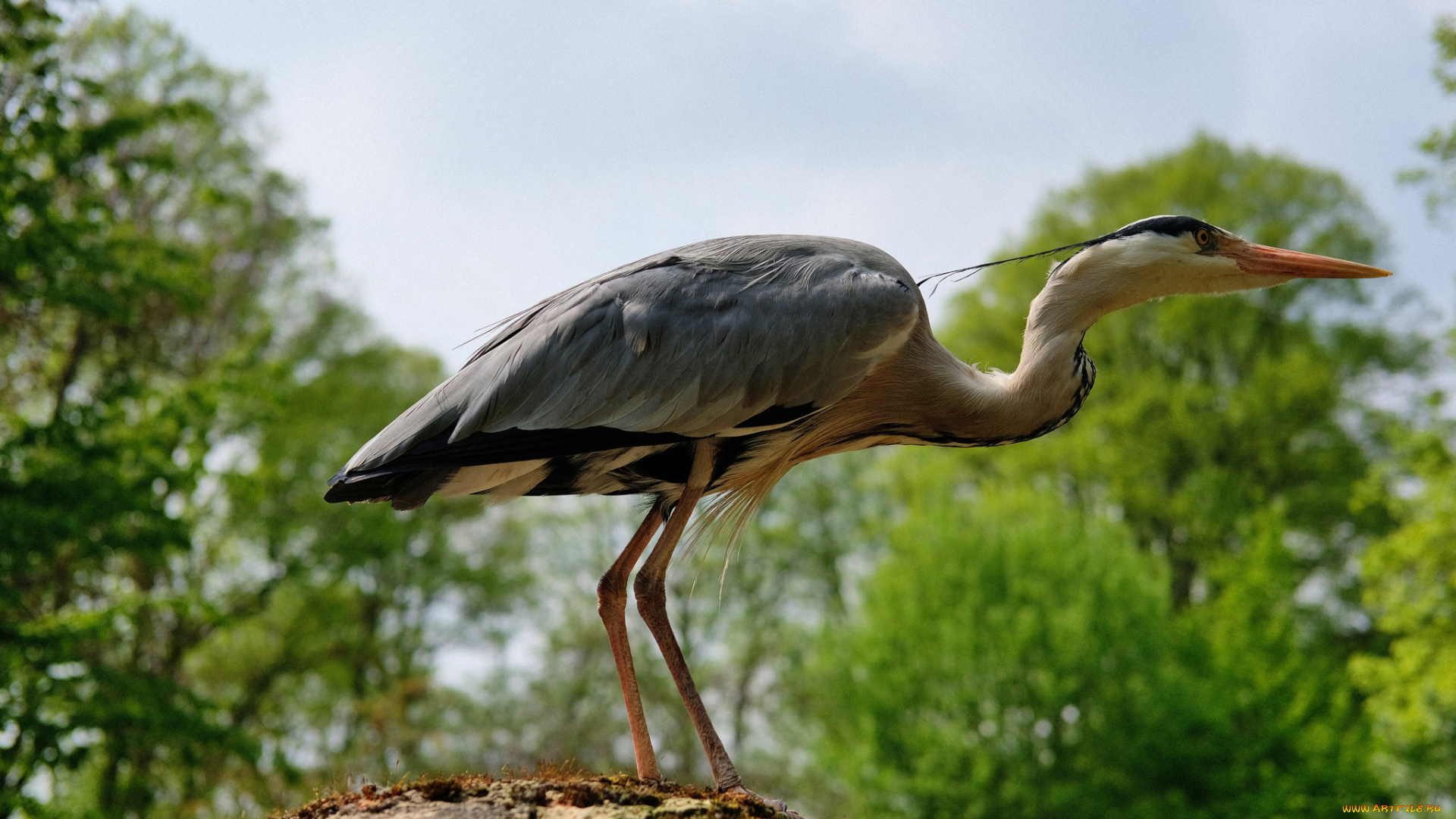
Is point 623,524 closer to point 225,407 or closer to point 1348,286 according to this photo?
point 225,407

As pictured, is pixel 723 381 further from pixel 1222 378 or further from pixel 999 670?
pixel 1222 378

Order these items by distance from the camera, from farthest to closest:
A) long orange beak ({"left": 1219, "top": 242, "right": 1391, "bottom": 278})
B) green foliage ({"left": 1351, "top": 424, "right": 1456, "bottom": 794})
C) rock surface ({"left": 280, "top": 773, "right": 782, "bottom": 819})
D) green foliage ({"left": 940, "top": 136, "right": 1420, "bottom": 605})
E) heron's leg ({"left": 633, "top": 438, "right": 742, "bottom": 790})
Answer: green foliage ({"left": 940, "top": 136, "right": 1420, "bottom": 605}), green foliage ({"left": 1351, "top": 424, "right": 1456, "bottom": 794}), long orange beak ({"left": 1219, "top": 242, "right": 1391, "bottom": 278}), heron's leg ({"left": 633, "top": 438, "right": 742, "bottom": 790}), rock surface ({"left": 280, "top": 773, "right": 782, "bottom": 819})

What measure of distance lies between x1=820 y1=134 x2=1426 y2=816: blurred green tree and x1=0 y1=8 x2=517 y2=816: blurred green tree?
9.86 meters

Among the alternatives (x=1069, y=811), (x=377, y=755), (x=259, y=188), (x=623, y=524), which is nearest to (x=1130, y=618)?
(x=1069, y=811)

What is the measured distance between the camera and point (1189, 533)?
23938 mm

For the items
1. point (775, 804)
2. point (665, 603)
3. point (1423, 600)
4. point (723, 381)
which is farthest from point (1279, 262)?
point (1423, 600)

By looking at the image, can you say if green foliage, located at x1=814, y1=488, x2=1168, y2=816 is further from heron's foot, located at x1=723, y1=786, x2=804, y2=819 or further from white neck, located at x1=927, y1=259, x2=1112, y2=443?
heron's foot, located at x1=723, y1=786, x2=804, y2=819

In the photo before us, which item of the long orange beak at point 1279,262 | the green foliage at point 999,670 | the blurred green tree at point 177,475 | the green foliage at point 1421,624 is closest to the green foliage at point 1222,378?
the green foliage at point 999,670

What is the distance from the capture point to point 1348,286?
80.8ft

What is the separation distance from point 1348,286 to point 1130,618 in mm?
10760

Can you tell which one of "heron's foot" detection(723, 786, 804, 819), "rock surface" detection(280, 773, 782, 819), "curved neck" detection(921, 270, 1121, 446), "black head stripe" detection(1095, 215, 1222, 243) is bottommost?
"heron's foot" detection(723, 786, 804, 819)

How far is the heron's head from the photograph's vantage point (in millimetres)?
5066

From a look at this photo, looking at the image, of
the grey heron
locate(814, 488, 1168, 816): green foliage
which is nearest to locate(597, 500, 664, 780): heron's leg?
the grey heron

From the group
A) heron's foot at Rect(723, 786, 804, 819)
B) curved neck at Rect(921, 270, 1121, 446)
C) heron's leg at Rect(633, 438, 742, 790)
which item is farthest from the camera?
curved neck at Rect(921, 270, 1121, 446)
